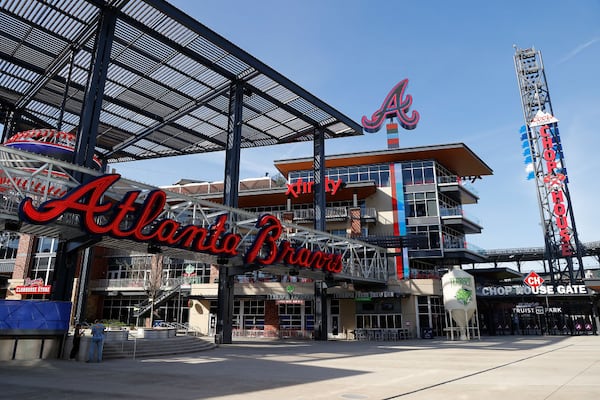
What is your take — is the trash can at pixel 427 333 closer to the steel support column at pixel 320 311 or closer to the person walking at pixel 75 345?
the steel support column at pixel 320 311

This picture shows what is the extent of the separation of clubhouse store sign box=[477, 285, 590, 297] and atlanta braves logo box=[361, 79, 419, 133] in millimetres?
20582

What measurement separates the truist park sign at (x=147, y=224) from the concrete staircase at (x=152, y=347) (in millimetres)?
4960

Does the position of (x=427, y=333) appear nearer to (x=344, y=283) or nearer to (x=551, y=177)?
(x=344, y=283)

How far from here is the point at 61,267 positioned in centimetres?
2048

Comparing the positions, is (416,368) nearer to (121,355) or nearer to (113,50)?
(121,355)

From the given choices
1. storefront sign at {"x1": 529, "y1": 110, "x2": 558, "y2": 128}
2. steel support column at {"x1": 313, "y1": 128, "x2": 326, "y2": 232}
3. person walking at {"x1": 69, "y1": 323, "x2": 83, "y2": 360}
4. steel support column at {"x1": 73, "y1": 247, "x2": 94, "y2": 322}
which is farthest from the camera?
storefront sign at {"x1": 529, "y1": 110, "x2": 558, "y2": 128}

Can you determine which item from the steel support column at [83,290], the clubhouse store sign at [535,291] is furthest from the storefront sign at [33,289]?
the clubhouse store sign at [535,291]

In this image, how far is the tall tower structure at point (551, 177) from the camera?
4897 cm

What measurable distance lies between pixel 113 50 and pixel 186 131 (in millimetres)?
11536

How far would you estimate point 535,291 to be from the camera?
3884cm

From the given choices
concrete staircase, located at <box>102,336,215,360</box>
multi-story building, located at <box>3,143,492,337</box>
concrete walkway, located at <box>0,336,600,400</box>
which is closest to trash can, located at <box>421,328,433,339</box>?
multi-story building, located at <box>3,143,492,337</box>

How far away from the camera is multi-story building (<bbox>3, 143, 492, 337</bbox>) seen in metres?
41.0

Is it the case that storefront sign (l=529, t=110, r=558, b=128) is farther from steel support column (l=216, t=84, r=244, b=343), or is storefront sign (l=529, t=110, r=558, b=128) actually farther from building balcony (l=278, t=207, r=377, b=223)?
steel support column (l=216, t=84, r=244, b=343)

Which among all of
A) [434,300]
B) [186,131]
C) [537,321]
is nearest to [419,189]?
[434,300]
